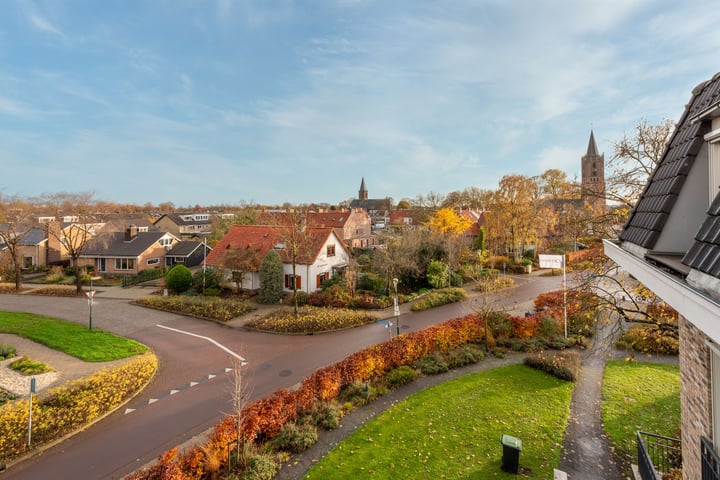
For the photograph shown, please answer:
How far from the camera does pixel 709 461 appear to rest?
4188mm

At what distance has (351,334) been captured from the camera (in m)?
18.3

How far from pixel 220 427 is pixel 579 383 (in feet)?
40.7

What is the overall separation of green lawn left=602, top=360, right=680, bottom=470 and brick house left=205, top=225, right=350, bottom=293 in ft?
59.7

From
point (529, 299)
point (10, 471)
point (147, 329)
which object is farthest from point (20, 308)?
point (529, 299)

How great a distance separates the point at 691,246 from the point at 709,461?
271 centimetres

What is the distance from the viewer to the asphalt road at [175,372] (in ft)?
29.6

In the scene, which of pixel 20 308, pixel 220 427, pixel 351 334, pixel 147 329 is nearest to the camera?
pixel 220 427

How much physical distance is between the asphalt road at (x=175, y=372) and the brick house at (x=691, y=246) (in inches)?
410

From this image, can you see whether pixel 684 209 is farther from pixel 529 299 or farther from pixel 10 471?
pixel 529 299

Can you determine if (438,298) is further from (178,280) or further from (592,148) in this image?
(592,148)


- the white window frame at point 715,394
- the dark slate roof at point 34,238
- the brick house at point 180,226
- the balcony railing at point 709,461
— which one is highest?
the brick house at point 180,226

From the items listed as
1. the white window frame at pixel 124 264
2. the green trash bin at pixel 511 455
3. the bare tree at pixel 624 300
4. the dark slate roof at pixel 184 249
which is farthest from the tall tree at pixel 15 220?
the bare tree at pixel 624 300

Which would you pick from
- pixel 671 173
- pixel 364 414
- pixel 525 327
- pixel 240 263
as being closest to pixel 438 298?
pixel 525 327

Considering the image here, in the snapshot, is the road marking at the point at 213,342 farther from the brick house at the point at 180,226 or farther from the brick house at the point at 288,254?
the brick house at the point at 180,226
